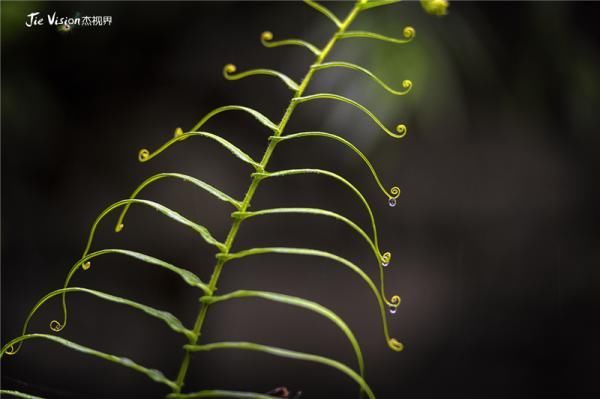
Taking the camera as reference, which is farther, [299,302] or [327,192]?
[327,192]

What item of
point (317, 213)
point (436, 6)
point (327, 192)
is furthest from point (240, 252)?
point (327, 192)

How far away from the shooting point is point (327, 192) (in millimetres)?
1891

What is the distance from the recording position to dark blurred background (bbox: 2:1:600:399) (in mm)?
1573

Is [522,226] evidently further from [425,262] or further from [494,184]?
[425,262]

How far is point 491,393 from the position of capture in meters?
2.18

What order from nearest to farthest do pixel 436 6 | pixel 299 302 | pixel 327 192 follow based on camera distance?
pixel 299 302
pixel 436 6
pixel 327 192

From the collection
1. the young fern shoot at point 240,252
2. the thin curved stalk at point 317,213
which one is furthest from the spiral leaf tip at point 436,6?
the thin curved stalk at point 317,213

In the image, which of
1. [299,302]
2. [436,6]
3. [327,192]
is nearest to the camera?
[299,302]

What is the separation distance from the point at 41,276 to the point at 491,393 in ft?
4.35

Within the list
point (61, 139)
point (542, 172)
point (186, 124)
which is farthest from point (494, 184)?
point (61, 139)

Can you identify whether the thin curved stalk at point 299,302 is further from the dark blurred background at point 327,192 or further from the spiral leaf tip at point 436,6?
the dark blurred background at point 327,192

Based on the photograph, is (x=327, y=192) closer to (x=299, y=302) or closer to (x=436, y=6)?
(x=436, y=6)

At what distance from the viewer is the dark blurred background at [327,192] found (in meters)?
1.57

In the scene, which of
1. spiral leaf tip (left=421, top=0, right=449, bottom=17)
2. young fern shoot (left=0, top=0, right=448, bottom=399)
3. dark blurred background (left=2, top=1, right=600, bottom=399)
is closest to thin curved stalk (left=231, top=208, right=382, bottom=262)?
young fern shoot (left=0, top=0, right=448, bottom=399)
